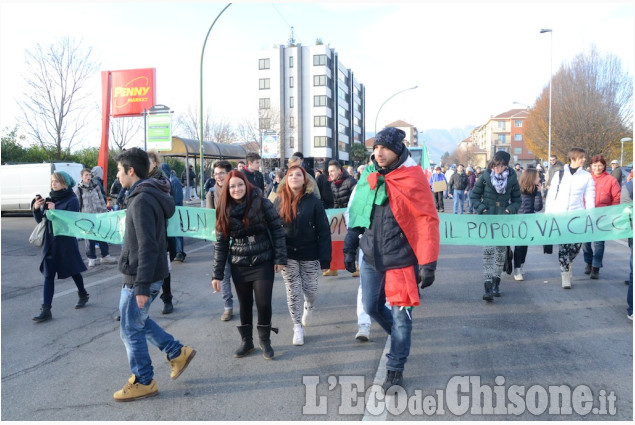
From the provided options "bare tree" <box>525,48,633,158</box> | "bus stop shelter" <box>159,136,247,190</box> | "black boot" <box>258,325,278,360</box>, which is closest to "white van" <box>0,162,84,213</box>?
"bus stop shelter" <box>159,136,247,190</box>

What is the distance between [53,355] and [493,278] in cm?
526

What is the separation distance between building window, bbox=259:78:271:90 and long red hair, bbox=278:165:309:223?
68.4 metres

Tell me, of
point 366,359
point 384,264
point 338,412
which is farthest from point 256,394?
point 384,264

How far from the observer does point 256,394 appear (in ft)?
12.4

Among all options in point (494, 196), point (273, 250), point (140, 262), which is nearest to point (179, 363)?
point (140, 262)

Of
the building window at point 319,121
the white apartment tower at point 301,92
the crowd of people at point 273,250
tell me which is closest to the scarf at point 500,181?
the crowd of people at point 273,250

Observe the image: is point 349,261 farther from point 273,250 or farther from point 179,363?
point 179,363

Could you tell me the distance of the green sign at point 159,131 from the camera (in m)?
19.6

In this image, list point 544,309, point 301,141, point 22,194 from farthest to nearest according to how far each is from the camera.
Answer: point 301,141 → point 22,194 → point 544,309

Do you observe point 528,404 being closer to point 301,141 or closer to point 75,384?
point 75,384

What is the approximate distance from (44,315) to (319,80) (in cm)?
6840

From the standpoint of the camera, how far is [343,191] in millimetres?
8250

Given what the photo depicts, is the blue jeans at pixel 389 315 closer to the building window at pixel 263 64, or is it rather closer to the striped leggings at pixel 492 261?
the striped leggings at pixel 492 261

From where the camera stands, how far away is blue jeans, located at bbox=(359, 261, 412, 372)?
3.77 meters
